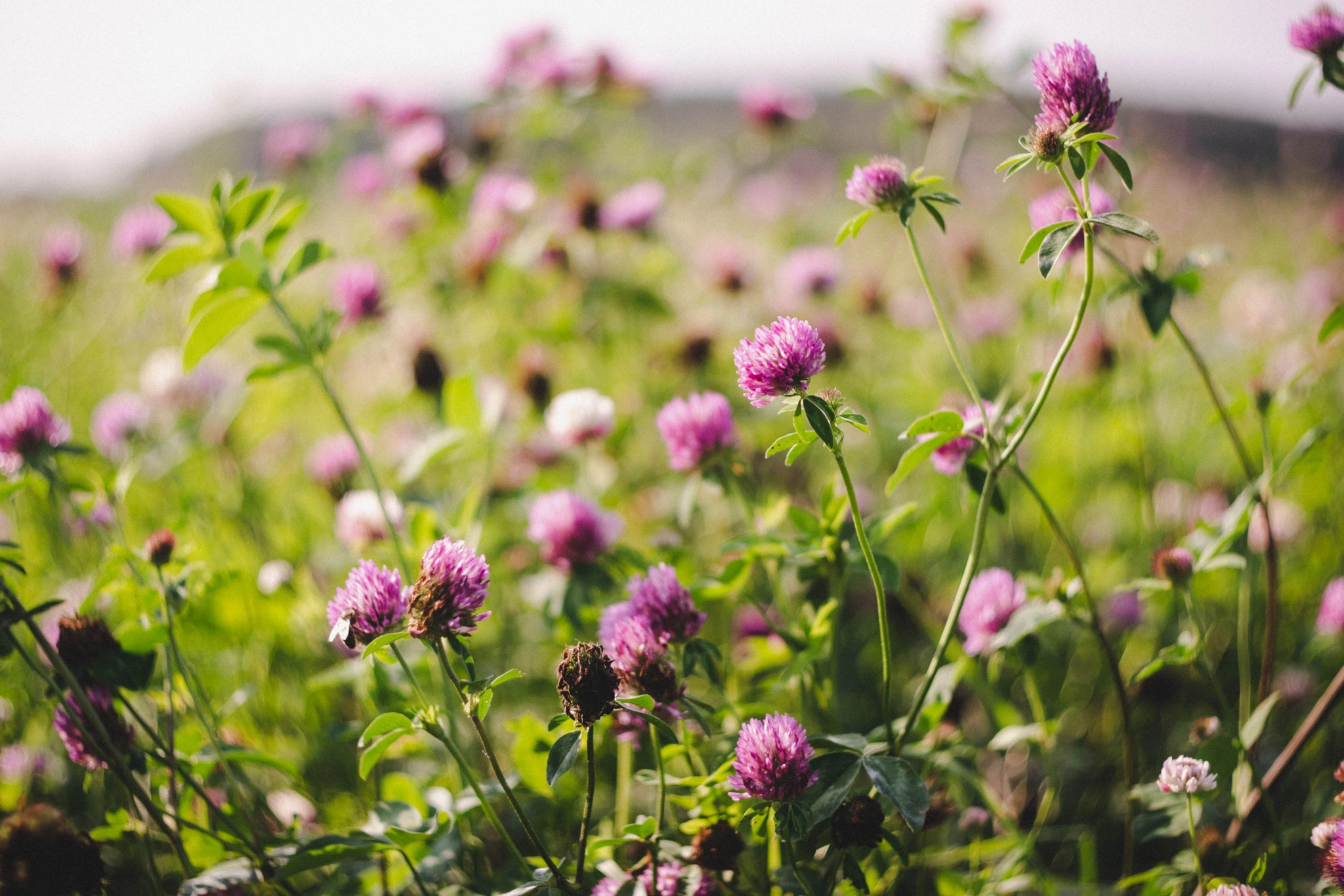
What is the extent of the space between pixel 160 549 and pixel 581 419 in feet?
2.38

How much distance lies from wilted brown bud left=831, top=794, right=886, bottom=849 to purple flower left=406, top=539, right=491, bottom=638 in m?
0.48

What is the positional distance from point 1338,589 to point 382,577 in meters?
1.64

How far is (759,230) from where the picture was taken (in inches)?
175

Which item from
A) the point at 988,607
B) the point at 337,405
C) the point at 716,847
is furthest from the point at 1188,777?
the point at 337,405

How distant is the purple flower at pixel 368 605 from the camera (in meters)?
0.93

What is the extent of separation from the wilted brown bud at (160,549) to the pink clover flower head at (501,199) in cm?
137

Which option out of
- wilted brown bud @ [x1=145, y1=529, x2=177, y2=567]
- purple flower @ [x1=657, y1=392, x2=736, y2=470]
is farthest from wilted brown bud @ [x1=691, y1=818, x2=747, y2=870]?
wilted brown bud @ [x1=145, y1=529, x2=177, y2=567]

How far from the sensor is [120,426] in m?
1.94

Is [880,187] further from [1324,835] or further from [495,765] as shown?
[1324,835]

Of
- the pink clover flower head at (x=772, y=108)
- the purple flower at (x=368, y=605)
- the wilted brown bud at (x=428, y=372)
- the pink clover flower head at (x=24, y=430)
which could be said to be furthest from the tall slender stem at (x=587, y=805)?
the pink clover flower head at (x=772, y=108)

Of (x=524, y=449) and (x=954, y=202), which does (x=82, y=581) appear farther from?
(x=954, y=202)

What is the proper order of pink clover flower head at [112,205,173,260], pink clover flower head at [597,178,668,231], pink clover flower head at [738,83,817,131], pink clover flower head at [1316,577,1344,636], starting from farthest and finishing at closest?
1. pink clover flower head at [738,83,817,131]
2. pink clover flower head at [597,178,668,231]
3. pink clover flower head at [112,205,173,260]
4. pink clover flower head at [1316,577,1344,636]

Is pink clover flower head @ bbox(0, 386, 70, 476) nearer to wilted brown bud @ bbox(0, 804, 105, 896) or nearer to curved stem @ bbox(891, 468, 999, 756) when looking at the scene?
wilted brown bud @ bbox(0, 804, 105, 896)

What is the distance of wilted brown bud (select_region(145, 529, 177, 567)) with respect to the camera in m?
1.18
